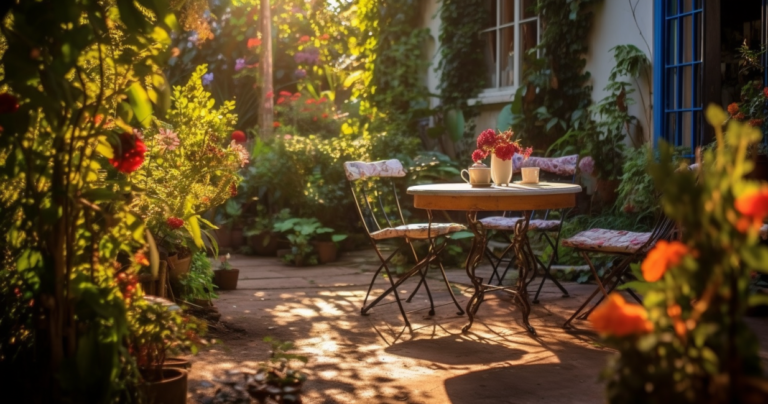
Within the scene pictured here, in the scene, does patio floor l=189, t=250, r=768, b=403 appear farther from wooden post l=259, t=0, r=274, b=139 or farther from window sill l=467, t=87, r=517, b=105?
wooden post l=259, t=0, r=274, b=139

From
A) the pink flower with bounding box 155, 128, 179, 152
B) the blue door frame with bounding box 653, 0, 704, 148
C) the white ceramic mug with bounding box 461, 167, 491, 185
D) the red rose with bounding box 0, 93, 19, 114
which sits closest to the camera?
the red rose with bounding box 0, 93, 19, 114

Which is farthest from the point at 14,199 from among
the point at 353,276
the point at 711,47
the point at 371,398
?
the point at 711,47

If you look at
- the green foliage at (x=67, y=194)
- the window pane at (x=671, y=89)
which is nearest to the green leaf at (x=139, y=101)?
the green foliage at (x=67, y=194)

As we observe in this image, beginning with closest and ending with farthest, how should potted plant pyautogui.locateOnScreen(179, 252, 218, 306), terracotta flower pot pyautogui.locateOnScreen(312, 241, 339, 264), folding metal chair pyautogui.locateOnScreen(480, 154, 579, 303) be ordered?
1. potted plant pyautogui.locateOnScreen(179, 252, 218, 306)
2. folding metal chair pyautogui.locateOnScreen(480, 154, 579, 303)
3. terracotta flower pot pyautogui.locateOnScreen(312, 241, 339, 264)

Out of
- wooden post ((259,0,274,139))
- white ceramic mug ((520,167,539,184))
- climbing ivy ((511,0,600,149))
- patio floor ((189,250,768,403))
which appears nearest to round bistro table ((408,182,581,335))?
patio floor ((189,250,768,403))

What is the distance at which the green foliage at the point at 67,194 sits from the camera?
2.10 m

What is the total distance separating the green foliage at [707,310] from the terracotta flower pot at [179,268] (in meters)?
3.43

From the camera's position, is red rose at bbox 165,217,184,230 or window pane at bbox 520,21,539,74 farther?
window pane at bbox 520,21,539,74

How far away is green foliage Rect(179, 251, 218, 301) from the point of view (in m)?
4.65

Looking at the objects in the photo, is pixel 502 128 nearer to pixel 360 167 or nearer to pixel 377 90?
pixel 377 90

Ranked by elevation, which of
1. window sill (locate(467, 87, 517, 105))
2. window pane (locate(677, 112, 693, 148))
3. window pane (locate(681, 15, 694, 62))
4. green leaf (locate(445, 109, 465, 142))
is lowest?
window pane (locate(677, 112, 693, 148))

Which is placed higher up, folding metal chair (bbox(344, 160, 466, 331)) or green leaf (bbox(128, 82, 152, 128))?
green leaf (bbox(128, 82, 152, 128))

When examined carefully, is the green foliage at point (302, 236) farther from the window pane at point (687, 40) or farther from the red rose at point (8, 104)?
the red rose at point (8, 104)

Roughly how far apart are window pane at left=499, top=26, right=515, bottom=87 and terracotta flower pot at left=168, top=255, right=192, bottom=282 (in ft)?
16.9
